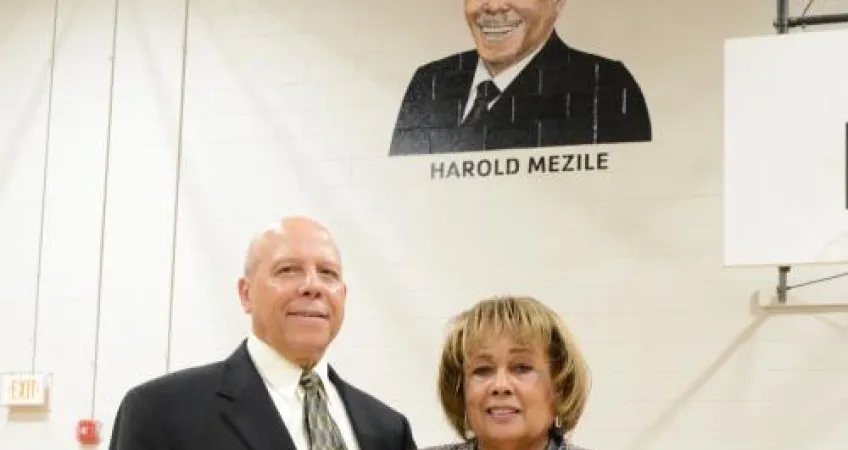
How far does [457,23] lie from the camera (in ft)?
18.1

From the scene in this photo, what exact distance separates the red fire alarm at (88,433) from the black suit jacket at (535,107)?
200 cm

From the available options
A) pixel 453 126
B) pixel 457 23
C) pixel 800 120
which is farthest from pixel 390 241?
pixel 800 120

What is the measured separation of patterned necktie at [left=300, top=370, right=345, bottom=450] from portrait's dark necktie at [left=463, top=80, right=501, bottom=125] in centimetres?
278

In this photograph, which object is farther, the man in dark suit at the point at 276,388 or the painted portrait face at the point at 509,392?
the man in dark suit at the point at 276,388

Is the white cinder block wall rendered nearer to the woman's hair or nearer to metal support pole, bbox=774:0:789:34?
metal support pole, bbox=774:0:789:34

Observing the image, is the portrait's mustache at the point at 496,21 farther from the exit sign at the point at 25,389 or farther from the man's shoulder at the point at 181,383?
the man's shoulder at the point at 181,383

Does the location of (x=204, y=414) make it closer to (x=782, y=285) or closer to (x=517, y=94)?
(x=782, y=285)

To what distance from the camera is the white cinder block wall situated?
192 inches

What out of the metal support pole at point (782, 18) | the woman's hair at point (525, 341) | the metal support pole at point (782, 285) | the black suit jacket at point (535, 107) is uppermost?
the metal support pole at point (782, 18)

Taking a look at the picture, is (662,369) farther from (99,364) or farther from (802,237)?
(99,364)

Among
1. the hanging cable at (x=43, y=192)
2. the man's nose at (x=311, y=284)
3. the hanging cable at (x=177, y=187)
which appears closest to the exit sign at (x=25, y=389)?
the hanging cable at (x=43, y=192)

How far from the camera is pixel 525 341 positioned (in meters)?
2.38

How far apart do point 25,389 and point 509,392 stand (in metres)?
4.24

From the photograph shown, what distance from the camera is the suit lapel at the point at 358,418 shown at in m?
2.82
